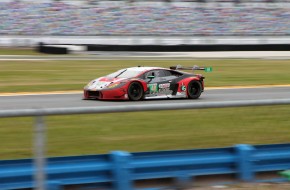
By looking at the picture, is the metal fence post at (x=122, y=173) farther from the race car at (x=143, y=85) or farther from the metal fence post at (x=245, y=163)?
the race car at (x=143, y=85)

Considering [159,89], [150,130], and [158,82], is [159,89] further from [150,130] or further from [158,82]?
[150,130]

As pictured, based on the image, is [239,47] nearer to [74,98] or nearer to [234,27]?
[234,27]

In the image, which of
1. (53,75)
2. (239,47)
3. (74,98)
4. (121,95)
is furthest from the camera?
(239,47)

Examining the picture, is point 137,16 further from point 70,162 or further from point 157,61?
A: point 70,162

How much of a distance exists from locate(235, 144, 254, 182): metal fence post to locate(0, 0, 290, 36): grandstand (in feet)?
143

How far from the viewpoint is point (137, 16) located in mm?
53219

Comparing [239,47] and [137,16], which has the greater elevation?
[137,16]

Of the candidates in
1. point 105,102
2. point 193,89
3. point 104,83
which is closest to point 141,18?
point 193,89

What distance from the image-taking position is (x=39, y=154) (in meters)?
4.81

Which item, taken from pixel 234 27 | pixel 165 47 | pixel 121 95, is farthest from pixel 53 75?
pixel 234 27

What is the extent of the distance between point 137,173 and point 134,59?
26115 millimetres

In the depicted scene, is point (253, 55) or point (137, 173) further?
point (253, 55)

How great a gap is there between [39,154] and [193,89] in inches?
446

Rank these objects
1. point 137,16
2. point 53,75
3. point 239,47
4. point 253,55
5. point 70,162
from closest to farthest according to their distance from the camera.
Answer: point 70,162
point 53,75
point 253,55
point 239,47
point 137,16
